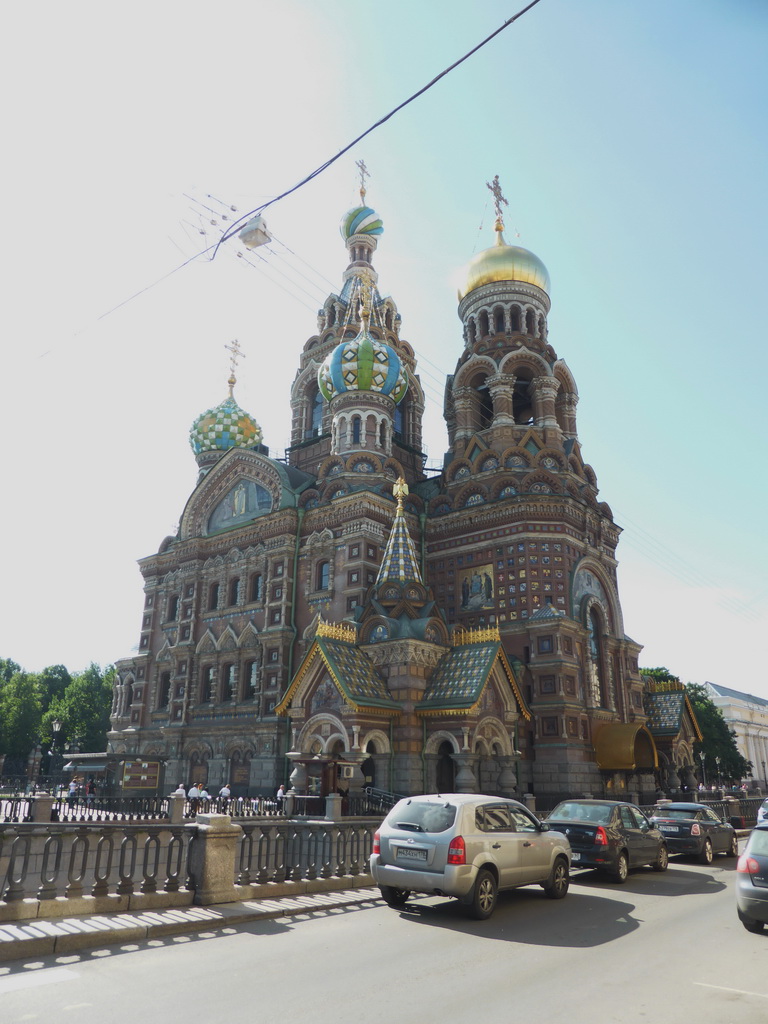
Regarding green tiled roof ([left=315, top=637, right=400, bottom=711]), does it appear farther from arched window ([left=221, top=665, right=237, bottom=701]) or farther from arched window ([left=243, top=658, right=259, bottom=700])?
arched window ([left=221, top=665, right=237, bottom=701])

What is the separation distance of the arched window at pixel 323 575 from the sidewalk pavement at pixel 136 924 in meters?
18.8

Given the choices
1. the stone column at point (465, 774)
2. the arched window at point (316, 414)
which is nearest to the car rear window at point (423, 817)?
the stone column at point (465, 774)

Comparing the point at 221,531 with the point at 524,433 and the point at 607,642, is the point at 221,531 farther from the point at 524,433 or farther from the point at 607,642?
the point at 607,642

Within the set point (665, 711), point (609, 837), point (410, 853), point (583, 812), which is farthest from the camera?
point (665, 711)

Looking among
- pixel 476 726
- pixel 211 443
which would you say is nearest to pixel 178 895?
pixel 476 726

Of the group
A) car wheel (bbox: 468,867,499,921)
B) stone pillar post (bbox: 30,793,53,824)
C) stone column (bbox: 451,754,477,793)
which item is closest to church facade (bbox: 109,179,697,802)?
stone column (bbox: 451,754,477,793)

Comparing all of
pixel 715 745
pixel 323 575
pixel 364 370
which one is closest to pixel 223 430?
→ pixel 364 370

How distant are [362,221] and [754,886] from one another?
38295 millimetres

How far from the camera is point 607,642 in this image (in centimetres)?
2919

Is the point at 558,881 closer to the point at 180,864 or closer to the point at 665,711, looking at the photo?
the point at 180,864

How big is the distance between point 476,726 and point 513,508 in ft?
31.4

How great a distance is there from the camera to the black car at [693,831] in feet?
50.0

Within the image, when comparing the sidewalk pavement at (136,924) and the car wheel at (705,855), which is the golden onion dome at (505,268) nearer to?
the car wheel at (705,855)

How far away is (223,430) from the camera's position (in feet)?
127
